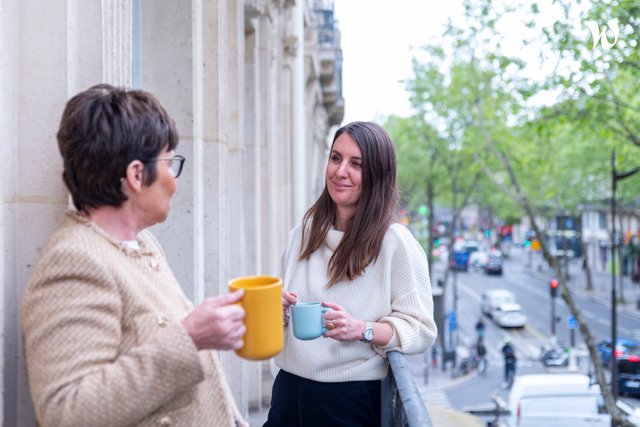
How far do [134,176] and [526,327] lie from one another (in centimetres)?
3384

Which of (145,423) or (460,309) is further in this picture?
(460,309)

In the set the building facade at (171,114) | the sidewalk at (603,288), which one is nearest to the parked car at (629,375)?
the sidewalk at (603,288)

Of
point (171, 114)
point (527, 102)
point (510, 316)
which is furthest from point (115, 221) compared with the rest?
point (510, 316)

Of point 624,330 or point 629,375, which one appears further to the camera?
point 624,330

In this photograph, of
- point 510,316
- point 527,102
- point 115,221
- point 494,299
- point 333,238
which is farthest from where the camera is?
point 494,299

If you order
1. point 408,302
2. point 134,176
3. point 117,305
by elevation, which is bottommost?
point 408,302

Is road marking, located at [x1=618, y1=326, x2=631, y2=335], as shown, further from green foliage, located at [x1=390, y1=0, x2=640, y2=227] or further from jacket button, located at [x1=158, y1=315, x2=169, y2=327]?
jacket button, located at [x1=158, y1=315, x2=169, y2=327]

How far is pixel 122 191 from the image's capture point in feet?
5.82

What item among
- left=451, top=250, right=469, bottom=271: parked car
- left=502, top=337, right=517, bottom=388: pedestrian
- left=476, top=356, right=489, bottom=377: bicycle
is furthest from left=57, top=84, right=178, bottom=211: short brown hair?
left=451, top=250, right=469, bottom=271: parked car

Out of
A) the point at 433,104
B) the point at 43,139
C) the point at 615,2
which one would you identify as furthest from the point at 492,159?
the point at 43,139

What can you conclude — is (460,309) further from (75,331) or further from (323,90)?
(75,331)

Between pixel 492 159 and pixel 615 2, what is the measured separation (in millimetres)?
15656

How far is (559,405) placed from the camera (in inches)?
599

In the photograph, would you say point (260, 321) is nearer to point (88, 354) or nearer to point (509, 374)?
point (88, 354)
